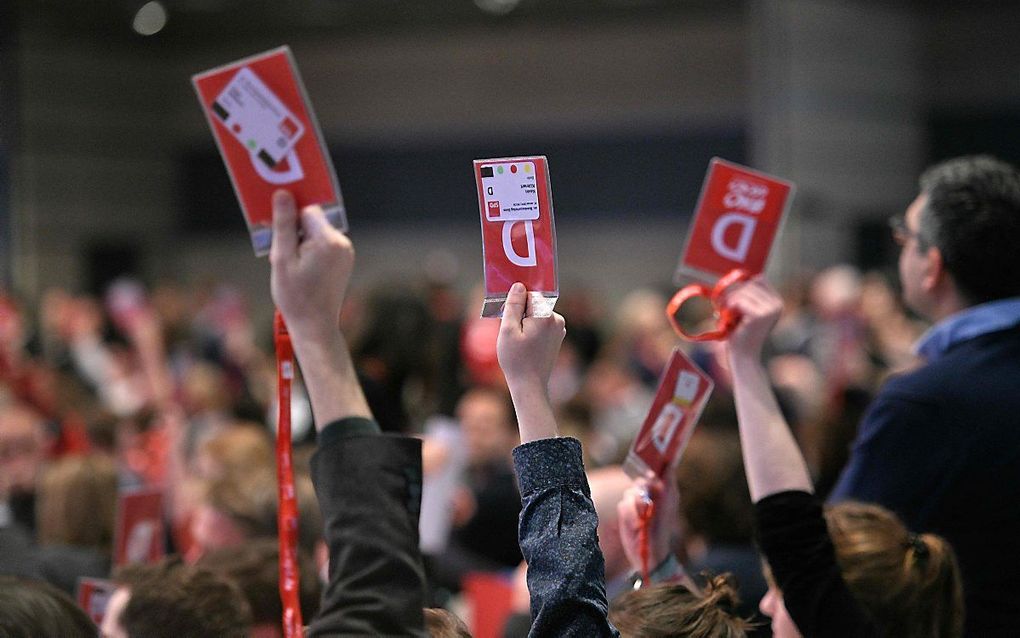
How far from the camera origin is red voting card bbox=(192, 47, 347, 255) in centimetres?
163

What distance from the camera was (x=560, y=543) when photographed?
4.51 feet

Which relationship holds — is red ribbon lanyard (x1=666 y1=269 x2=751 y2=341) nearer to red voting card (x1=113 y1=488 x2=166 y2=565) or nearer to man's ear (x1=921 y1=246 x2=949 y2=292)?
man's ear (x1=921 y1=246 x2=949 y2=292)

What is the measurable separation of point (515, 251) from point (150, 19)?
15.1 m

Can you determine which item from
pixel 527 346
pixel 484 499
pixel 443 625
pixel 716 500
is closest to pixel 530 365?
pixel 527 346

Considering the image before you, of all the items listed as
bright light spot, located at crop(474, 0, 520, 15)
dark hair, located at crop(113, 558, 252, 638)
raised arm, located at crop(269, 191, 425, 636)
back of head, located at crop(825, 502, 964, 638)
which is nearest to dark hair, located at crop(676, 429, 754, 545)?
back of head, located at crop(825, 502, 964, 638)

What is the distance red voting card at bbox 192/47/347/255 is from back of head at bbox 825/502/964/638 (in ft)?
3.11

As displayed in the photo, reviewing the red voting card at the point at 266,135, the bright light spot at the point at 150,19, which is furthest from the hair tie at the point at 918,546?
the bright light spot at the point at 150,19

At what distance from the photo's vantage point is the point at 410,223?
1642 centimetres

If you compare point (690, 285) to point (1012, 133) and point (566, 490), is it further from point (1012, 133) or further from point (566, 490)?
point (1012, 133)

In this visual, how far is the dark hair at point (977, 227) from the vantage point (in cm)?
236

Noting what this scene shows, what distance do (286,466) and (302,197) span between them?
1.07ft

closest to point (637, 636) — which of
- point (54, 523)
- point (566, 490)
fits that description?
point (566, 490)

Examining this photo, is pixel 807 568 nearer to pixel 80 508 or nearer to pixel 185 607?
pixel 185 607

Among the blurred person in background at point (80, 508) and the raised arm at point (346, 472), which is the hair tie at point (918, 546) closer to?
the raised arm at point (346, 472)
